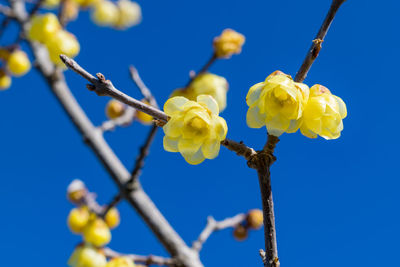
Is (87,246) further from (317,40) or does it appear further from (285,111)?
(317,40)

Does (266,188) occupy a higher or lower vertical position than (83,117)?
lower

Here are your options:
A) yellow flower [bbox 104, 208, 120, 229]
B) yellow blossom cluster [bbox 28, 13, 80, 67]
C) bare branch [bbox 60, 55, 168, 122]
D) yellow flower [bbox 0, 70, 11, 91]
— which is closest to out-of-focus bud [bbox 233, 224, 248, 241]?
yellow flower [bbox 104, 208, 120, 229]

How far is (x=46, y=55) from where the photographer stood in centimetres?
245

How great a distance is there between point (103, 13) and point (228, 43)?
1.54 meters

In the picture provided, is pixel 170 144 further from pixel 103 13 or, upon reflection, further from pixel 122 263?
pixel 103 13

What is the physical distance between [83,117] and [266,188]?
1580mm

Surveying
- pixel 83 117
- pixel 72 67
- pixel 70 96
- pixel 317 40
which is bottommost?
pixel 72 67

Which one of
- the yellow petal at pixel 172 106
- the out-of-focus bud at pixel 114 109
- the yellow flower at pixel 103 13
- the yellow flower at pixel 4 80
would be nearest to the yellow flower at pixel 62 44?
the out-of-focus bud at pixel 114 109

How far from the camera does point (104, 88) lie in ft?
2.31

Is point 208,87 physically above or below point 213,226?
above

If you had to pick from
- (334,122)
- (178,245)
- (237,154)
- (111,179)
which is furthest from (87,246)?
(334,122)

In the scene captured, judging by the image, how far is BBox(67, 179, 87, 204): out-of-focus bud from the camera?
2.11 meters

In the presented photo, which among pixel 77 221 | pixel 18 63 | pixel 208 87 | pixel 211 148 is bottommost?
pixel 211 148

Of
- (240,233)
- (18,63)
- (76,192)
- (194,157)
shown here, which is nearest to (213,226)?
(240,233)
